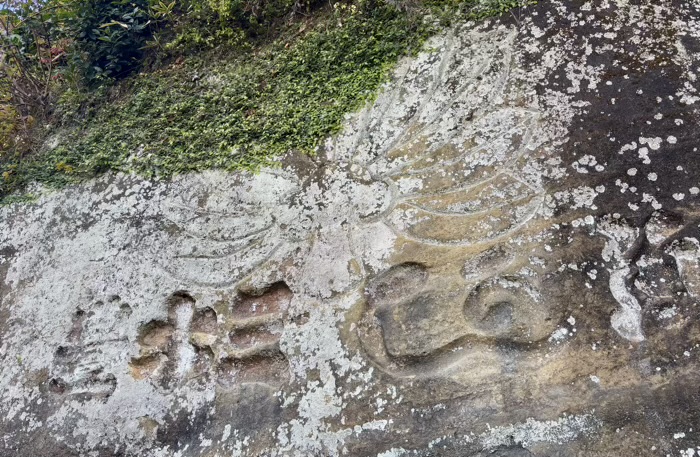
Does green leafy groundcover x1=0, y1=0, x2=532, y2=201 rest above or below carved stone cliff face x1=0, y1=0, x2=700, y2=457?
above

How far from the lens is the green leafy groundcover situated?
2789 mm

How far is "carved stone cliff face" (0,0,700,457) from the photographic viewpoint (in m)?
1.92

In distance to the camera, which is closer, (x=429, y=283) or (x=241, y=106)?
(x=429, y=283)

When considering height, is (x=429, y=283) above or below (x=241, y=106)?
below

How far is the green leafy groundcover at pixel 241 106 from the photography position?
2789 millimetres

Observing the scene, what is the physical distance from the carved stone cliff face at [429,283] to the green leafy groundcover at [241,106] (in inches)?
4.8

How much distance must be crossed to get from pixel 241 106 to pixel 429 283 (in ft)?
4.74

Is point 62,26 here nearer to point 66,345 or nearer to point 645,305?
point 66,345

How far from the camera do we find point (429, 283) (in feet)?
7.32

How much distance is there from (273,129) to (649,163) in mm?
1613

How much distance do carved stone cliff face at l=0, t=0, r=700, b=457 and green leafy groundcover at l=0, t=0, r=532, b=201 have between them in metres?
0.12

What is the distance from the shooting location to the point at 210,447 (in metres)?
2.28

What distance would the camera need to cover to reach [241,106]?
3.07 m

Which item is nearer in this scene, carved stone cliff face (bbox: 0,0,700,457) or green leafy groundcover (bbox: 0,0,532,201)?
carved stone cliff face (bbox: 0,0,700,457)
